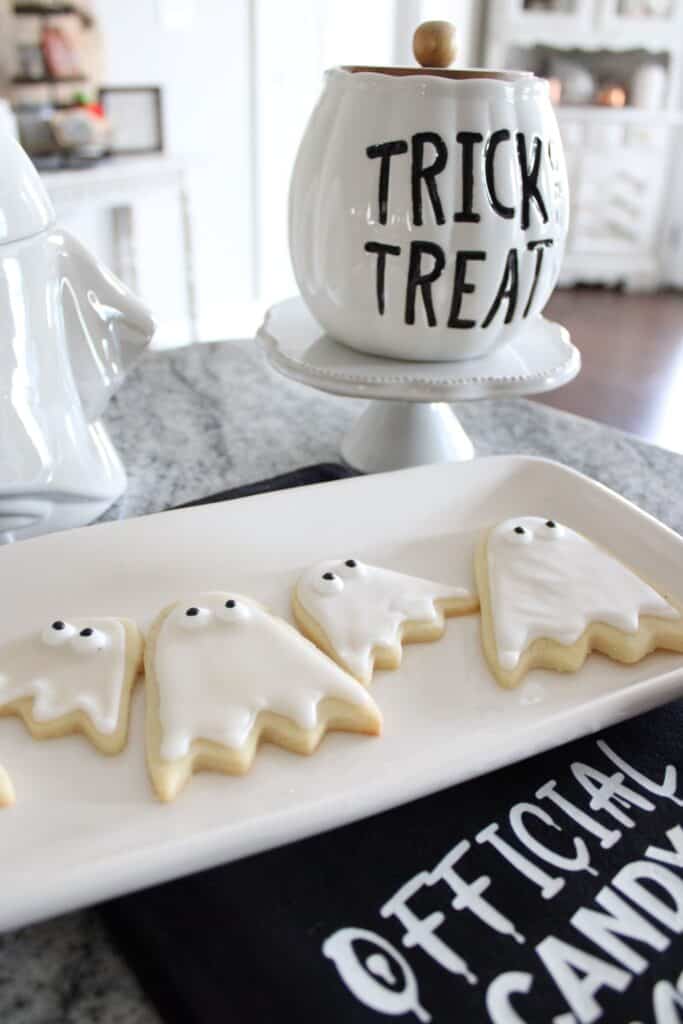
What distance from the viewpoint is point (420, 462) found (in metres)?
0.60

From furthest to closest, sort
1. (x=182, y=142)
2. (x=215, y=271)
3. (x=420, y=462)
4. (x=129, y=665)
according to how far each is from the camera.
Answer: (x=215, y=271)
(x=182, y=142)
(x=420, y=462)
(x=129, y=665)

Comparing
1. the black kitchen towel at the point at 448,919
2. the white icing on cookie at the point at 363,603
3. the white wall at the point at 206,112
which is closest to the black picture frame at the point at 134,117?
the white wall at the point at 206,112

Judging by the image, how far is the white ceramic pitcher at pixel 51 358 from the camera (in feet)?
1.44

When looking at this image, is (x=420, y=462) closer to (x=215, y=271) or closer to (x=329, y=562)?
(x=329, y=562)

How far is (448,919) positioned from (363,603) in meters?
0.15

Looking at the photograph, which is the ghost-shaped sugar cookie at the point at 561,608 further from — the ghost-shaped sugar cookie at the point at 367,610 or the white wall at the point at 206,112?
the white wall at the point at 206,112

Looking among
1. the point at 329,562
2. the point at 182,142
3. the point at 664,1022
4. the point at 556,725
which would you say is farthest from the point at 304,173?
the point at 182,142

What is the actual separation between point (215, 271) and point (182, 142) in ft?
1.39

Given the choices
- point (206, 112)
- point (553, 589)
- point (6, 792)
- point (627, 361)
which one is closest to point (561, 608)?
point (553, 589)

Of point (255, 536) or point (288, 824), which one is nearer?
point (288, 824)

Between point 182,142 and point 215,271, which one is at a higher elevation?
point 182,142

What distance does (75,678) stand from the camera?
354mm

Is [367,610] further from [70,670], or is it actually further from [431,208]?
[431,208]

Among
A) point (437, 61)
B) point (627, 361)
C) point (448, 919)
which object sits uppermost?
point (437, 61)
